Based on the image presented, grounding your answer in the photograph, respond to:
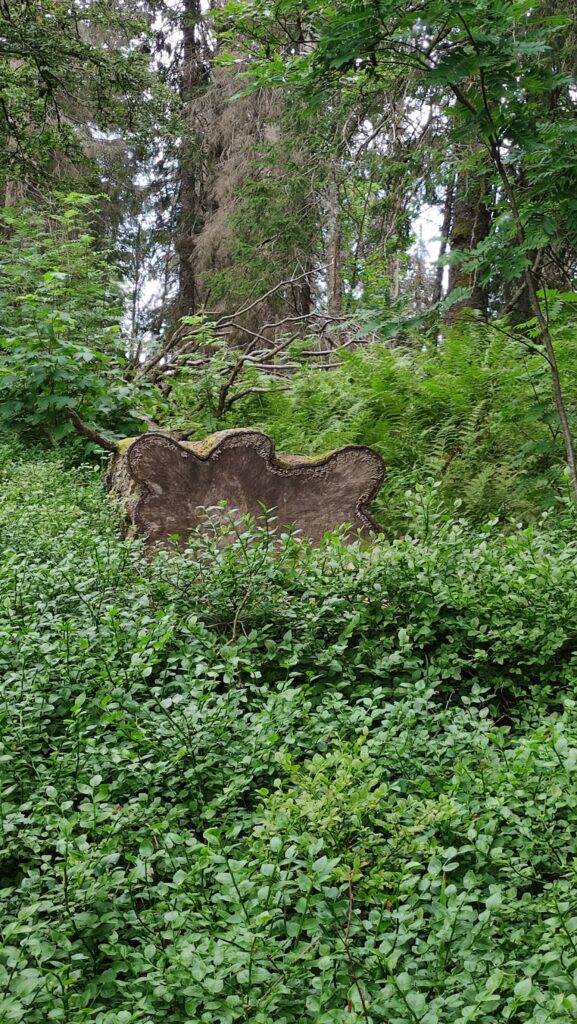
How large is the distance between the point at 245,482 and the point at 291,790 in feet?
11.9

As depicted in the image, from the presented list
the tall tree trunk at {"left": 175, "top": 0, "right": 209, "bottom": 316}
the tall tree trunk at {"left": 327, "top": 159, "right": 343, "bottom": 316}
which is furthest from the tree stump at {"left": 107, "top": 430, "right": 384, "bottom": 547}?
the tall tree trunk at {"left": 175, "top": 0, "right": 209, "bottom": 316}

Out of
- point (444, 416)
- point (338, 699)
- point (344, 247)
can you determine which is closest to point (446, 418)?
point (444, 416)

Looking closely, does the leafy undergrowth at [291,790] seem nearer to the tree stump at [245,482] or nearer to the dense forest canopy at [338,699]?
the dense forest canopy at [338,699]

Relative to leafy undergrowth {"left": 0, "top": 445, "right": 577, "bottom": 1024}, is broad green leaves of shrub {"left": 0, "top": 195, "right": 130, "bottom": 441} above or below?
above

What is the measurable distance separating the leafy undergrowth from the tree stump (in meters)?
1.60

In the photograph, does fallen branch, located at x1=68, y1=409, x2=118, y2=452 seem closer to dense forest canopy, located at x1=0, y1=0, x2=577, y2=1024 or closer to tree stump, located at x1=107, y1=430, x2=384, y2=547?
dense forest canopy, located at x1=0, y1=0, x2=577, y2=1024

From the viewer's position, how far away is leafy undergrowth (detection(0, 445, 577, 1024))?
1.75 m

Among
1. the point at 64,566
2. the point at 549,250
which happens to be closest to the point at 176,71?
the point at 549,250

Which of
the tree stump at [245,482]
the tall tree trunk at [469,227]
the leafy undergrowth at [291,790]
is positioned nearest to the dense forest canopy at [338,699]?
the leafy undergrowth at [291,790]

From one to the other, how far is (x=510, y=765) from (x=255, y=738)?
2.57 feet

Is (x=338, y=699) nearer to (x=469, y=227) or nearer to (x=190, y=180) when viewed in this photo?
(x=469, y=227)

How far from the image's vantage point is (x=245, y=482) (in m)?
5.68

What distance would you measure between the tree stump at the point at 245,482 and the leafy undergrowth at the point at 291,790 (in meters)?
1.60

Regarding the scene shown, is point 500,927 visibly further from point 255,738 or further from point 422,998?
point 255,738
